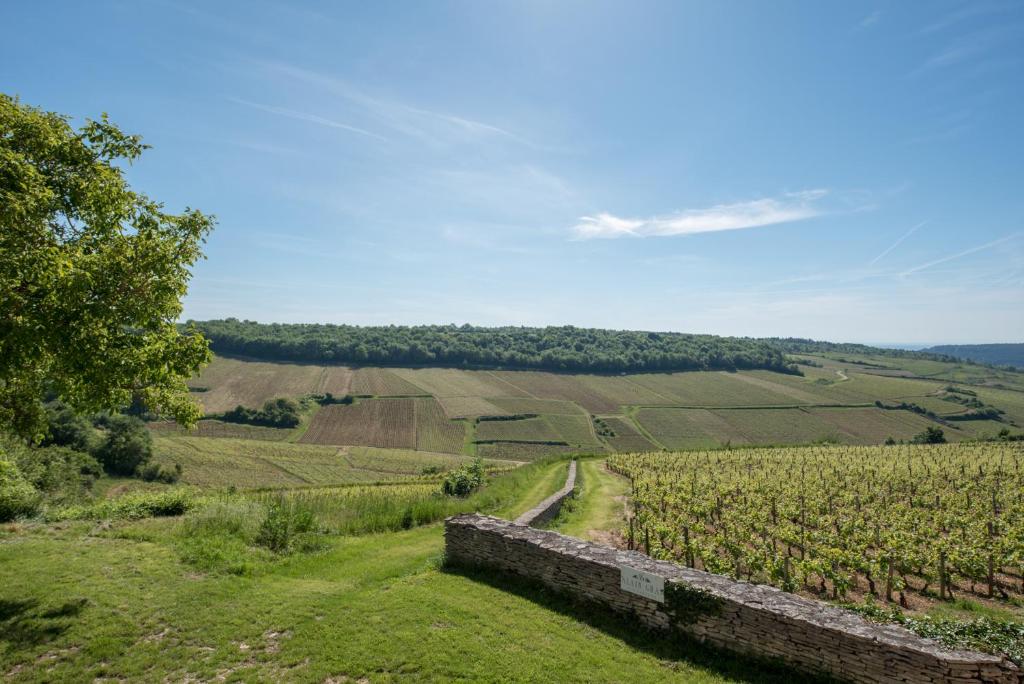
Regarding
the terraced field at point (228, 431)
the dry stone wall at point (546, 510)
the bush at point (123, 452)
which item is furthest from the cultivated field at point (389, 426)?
the dry stone wall at point (546, 510)

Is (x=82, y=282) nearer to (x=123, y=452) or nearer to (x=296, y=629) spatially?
(x=296, y=629)

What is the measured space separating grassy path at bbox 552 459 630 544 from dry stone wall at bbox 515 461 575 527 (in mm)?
469

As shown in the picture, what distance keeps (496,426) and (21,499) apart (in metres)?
67.2

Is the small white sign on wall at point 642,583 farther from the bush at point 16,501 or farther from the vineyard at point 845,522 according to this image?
the bush at point 16,501

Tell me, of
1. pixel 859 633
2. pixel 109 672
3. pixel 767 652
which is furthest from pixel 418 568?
pixel 859 633

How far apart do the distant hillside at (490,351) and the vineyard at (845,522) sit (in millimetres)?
87877

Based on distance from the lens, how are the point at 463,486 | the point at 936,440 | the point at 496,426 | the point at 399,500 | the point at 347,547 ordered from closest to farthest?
the point at 347,547 → the point at 399,500 → the point at 463,486 → the point at 936,440 → the point at 496,426

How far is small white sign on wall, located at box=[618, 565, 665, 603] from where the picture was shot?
10469 millimetres

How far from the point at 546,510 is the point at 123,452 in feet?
150

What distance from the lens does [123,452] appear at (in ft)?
154

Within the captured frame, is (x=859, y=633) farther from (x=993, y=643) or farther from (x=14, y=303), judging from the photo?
(x=14, y=303)

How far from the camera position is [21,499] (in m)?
17.2

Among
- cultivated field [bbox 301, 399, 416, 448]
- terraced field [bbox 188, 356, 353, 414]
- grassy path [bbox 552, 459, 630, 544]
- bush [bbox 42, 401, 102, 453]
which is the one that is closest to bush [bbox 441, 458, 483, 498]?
grassy path [bbox 552, 459, 630, 544]

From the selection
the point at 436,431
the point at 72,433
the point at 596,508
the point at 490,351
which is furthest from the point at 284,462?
the point at 490,351
